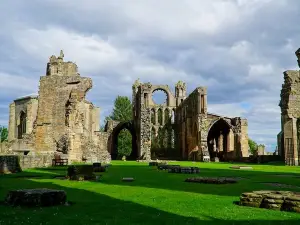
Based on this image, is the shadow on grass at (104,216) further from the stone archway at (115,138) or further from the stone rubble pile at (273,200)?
the stone archway at (115,138)

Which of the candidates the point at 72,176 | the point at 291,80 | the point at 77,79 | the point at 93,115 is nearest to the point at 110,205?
the point at 72,176

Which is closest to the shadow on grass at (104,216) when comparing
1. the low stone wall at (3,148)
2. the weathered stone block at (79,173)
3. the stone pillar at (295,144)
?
the weathered stone block at (79,173)

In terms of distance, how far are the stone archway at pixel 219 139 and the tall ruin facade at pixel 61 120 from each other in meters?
22.4

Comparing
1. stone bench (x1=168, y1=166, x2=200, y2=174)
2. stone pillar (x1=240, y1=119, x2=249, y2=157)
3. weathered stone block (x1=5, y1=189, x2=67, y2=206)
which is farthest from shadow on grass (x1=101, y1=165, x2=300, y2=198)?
stone pillar (x1=240, y1=119, x2=249, y2=157)

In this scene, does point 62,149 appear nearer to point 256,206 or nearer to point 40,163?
point 40,163

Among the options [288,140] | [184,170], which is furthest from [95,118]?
[184,170]

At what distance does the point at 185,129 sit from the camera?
5178cm

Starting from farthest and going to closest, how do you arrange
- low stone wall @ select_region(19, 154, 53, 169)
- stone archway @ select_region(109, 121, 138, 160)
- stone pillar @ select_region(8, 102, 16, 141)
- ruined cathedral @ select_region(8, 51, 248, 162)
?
stone archway @ select_region(109, 121, 138, 160), stone pillar @ select_region(8, 102, 16, 141), ruined cathedral @ select_region(8, 51, 248, 162), low stone wall @ select_region(19, 154, 53, 169)

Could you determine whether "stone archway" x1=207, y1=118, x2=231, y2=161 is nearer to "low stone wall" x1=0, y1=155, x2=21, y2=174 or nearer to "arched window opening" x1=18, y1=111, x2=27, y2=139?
"arched window opening" x1=18, y1=111, x2=27, y2=139

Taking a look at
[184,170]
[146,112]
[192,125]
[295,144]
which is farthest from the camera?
[192,125]

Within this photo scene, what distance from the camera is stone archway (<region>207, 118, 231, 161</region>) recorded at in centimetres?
5105

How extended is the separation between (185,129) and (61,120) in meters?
23.1

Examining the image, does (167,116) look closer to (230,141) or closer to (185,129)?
(185,129)

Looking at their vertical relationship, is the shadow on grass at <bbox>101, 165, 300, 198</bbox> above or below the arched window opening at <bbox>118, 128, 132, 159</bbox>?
below
